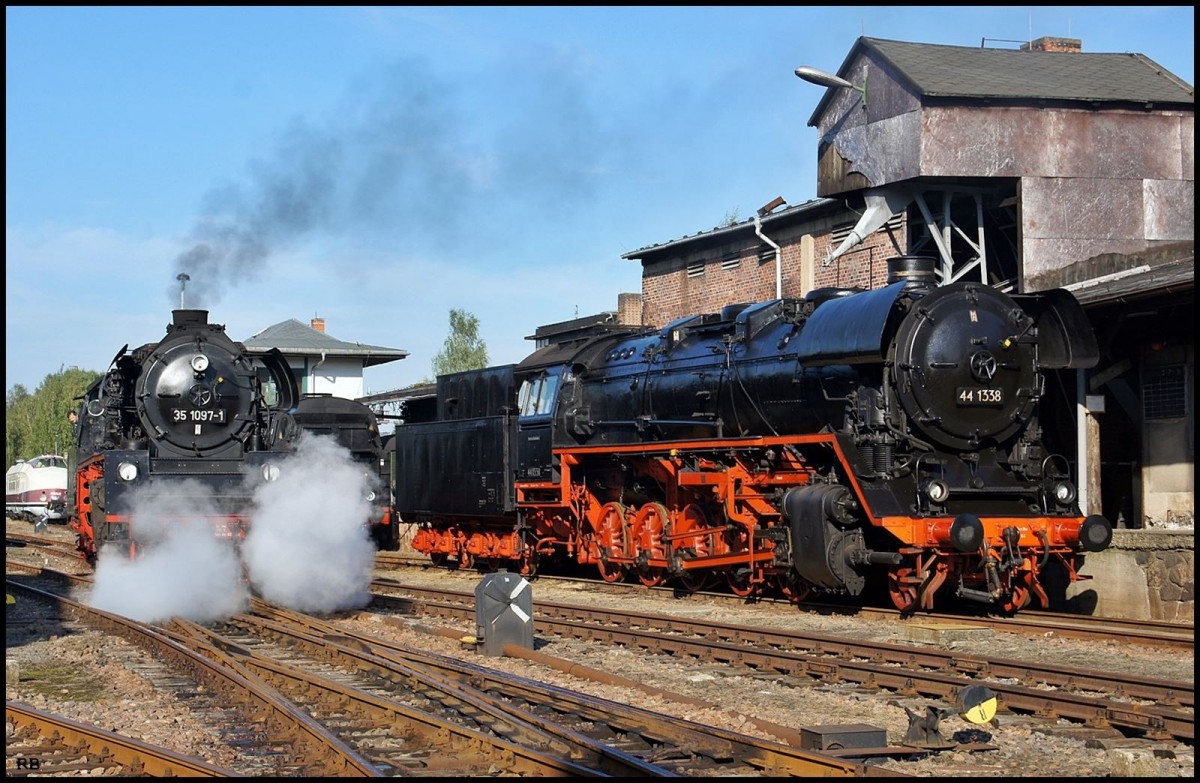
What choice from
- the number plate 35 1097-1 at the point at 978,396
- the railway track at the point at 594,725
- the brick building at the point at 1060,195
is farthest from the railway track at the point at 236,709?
the brick building at the point at 1060,195

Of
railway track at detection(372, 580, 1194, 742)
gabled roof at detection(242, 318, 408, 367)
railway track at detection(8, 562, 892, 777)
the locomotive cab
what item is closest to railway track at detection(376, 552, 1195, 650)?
railway track at detection(372, 580, 1194, 742)

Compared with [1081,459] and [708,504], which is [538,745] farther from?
[1081,459]

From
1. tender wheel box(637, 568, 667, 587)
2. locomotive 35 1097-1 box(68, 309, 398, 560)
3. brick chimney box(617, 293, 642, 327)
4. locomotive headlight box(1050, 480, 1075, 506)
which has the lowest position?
tender wheel box(637, 568, 667, 587)

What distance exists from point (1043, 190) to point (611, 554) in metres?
8.29

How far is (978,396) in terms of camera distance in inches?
531

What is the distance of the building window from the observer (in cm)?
1509

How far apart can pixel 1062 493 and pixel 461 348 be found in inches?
2345

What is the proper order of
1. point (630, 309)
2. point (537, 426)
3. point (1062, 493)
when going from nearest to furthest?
point (1062, 493) < point (537, 426) < point (630, 309)

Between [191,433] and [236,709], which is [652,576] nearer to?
[191,433]

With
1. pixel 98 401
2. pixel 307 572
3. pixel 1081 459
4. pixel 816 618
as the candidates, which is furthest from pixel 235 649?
pixel 1081 459

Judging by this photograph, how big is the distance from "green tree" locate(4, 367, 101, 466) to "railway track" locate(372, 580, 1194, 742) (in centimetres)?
5370

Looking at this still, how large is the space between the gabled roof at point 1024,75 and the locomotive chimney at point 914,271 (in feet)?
18.2

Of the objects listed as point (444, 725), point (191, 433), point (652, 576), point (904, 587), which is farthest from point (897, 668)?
point (191, 433)

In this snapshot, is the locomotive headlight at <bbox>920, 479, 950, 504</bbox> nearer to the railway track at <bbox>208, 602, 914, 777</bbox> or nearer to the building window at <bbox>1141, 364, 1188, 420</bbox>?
the building window at <bbox>1141, 364, 1188, 420</bbox>
